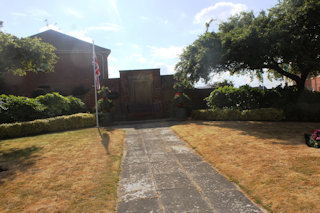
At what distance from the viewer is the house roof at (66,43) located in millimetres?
21969

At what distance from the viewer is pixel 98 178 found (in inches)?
168

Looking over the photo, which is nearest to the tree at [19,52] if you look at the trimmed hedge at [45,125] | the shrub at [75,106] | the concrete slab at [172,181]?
the trimmed hedge at [45,125]

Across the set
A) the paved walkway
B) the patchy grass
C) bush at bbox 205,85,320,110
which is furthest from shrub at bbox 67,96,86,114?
the paved walkway

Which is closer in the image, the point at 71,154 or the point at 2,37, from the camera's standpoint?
the point at 71,154

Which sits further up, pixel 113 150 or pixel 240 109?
pixel 240 109

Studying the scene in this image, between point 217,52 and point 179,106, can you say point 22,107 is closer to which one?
point 179,106

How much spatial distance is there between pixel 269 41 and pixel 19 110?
1415 cm

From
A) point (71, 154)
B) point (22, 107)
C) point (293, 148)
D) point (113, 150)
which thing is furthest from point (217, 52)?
point (22, 107)

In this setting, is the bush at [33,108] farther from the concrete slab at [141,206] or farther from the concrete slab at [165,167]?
the concrete slab at [141,206]

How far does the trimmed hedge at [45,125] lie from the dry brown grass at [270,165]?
7.53 metres

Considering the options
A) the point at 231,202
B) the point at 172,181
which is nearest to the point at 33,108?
the point at 172,181

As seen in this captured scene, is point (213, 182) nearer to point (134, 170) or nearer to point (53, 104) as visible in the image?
point (134, 170)

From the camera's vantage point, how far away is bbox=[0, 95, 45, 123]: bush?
11.0 m

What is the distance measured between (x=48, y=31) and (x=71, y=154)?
74.8 feet
